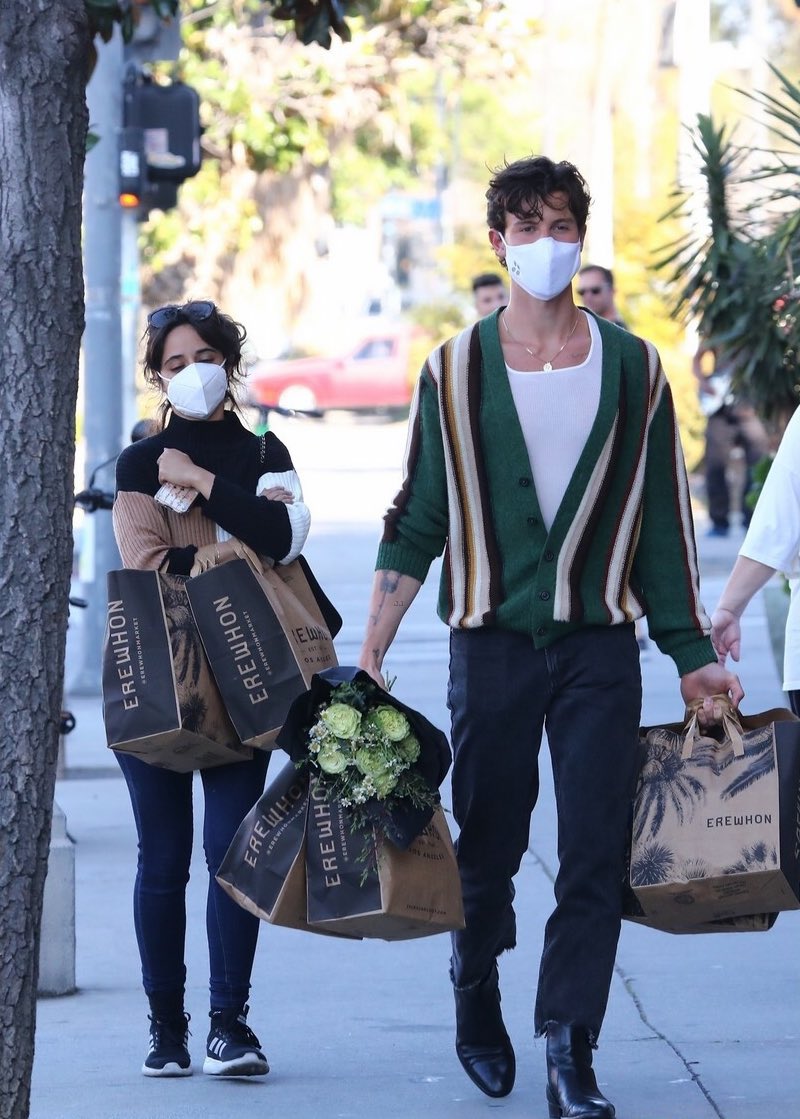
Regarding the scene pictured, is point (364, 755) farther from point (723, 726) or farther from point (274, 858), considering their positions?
point (723, 726)

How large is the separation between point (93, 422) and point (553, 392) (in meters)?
6.30

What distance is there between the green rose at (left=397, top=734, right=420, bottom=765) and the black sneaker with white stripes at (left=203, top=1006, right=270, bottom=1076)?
0.89m

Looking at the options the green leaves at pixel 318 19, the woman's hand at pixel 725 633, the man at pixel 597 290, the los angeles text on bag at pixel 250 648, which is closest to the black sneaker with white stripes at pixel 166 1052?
the los angeles text on bag at pixel 250 648

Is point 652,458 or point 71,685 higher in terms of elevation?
point 652,458

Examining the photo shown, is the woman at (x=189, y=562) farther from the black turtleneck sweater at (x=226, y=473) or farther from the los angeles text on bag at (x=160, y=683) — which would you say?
the los angeles text on bag at (x=160, y=683)

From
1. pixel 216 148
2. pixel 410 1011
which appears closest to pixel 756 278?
pixel 410 1011

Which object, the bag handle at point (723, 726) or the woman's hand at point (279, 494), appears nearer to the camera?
the bag handle at point (723, 726)

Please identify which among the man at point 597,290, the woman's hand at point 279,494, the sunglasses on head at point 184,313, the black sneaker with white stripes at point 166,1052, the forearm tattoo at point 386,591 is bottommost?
the black sneaker with white stripes at point 166,1052

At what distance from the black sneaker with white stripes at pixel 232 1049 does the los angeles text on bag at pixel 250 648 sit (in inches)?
25.5

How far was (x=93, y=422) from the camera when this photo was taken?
10.2 metres

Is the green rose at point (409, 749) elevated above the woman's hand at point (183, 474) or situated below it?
below

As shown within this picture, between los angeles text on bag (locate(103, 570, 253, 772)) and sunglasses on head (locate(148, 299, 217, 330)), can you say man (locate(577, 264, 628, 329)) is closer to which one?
sunglasses on head (locate(148, 299, 217, 330))

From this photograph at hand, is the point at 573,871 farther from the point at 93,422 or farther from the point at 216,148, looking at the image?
the point at 216,148

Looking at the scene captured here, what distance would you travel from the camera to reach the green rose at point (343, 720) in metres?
4.06
